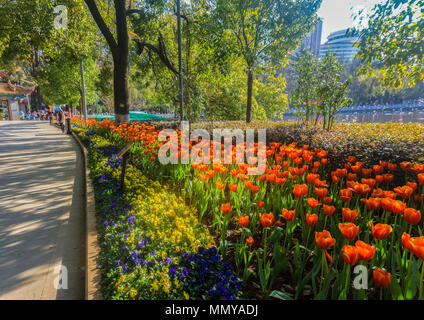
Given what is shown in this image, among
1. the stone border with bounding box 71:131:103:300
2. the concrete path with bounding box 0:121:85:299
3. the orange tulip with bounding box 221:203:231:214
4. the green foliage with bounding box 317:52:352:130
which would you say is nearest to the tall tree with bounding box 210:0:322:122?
the green foliage with bounding box 317:52:352:130

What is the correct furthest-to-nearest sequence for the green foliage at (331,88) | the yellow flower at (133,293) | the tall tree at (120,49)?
1. the tall tree at (120,49)
2. the green foliage at (331,88)
3. the yellow flower at (133,293)

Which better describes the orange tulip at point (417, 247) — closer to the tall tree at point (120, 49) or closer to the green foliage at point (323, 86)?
the green foliage at point (323, 86)

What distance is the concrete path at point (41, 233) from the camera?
2.45 m

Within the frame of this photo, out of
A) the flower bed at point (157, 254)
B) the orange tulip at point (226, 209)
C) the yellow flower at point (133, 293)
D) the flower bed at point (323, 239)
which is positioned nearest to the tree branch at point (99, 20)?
the flower bed at point (323, 239)

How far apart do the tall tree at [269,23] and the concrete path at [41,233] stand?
8.16m

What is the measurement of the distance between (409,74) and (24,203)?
862 centimetres

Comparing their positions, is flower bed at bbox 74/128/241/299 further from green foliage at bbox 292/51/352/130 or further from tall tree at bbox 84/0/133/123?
tall tree at bbox 84/0/133/123

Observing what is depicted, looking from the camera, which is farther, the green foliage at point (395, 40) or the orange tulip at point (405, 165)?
the green foliage at point (395, 40)

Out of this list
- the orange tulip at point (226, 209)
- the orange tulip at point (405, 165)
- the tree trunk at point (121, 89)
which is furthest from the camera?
the tree trunk at point (121, 89)

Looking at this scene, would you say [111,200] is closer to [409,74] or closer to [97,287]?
[97,287]

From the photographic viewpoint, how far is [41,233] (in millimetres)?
3424

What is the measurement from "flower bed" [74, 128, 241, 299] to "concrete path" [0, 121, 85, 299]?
43 cm

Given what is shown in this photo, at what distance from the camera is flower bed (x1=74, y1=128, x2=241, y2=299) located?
1828 mm
